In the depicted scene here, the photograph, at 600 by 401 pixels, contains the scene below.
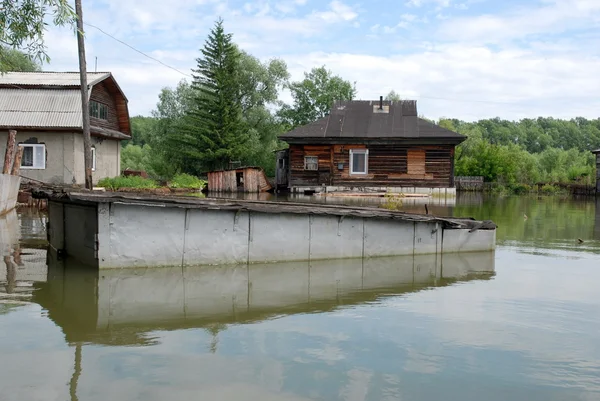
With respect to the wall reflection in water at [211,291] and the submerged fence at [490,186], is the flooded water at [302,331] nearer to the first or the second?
the wall reflection in water at [211,291]

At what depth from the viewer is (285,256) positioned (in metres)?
12.1

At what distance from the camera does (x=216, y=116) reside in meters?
40.4

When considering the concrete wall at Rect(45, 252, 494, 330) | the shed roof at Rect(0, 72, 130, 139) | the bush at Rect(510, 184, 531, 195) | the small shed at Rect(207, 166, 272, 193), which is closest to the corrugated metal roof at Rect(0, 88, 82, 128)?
the shed roof at Rect(0, 72, 130, 139)

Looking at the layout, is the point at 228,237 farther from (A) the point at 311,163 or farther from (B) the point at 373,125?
(B) the point at 373,125

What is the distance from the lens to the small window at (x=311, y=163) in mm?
36469

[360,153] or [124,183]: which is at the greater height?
[360,153]

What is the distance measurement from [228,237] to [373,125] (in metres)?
26.2

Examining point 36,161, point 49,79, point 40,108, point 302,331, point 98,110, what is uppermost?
point 49,79

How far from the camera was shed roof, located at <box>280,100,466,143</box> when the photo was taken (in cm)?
3506

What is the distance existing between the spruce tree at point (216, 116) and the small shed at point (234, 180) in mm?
5182

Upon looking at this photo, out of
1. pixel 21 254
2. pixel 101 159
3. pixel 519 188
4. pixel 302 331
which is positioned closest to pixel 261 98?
pixel 101 159

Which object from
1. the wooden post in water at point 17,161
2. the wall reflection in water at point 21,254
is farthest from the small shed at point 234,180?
the wall reflection in water at point 21,254

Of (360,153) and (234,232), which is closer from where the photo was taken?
(234,232)

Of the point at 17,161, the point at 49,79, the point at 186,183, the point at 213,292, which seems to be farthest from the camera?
the point at 186,183
